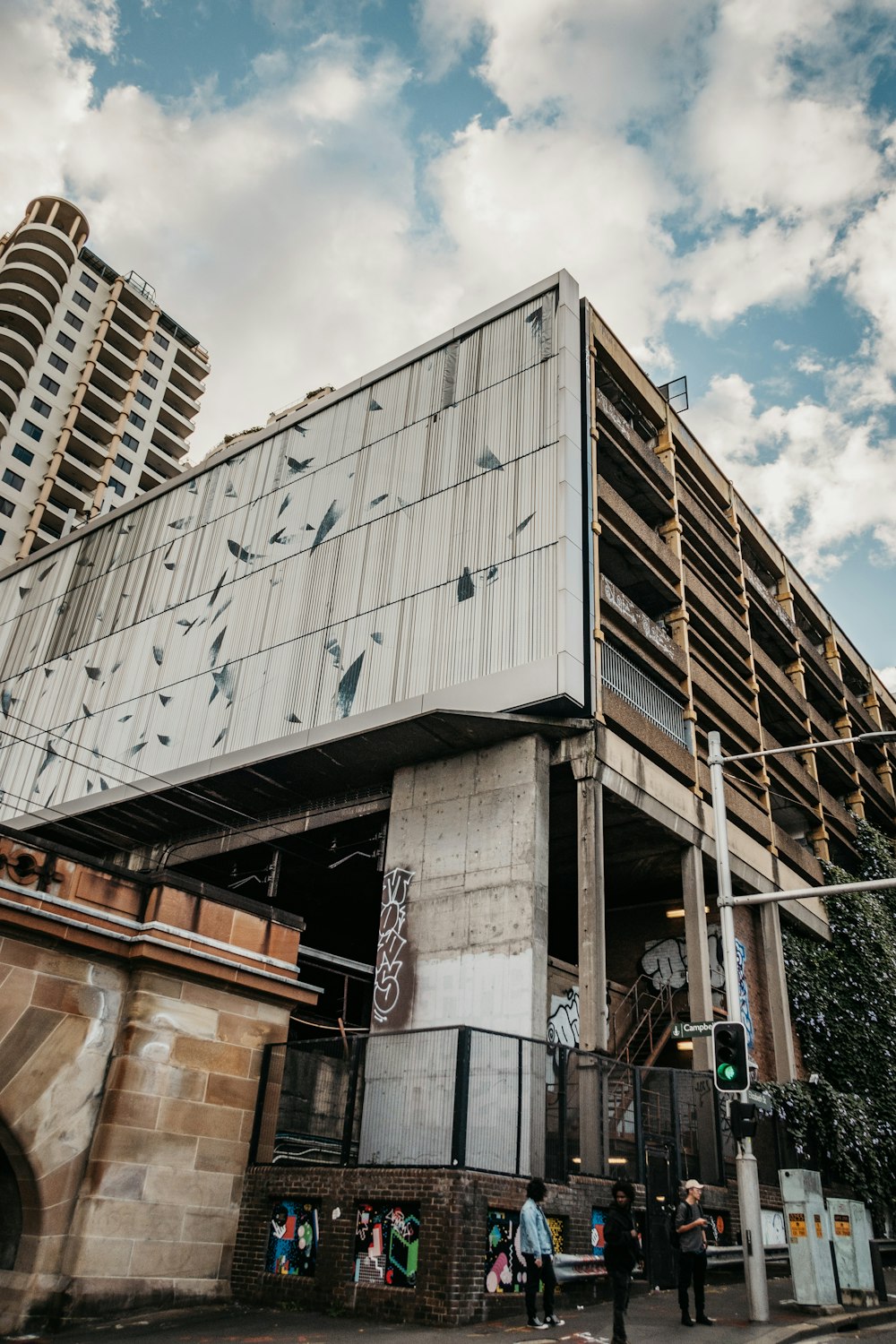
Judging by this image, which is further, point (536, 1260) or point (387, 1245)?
point (387, 1245)

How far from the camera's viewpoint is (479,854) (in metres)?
22.2

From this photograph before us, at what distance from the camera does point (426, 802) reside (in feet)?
79.0

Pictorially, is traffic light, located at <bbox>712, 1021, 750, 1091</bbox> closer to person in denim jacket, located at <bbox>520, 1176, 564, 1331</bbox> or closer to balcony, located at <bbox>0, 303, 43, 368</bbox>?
person in denim jacket, located at <bbox>520, 1176, 564, 1331</bbox>

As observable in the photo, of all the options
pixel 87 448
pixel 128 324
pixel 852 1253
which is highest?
pixel 128 324

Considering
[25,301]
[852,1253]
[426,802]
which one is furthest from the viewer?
[25,301]

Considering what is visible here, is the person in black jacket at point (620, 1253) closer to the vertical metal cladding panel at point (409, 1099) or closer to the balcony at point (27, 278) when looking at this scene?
the vertical metal cladding panel at point (409, 1099)

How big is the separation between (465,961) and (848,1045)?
14.8m

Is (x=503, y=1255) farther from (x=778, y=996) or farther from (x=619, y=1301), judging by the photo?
(x=778, y=996)

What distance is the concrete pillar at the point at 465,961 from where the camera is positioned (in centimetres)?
1497

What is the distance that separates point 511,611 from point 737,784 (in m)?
11.8

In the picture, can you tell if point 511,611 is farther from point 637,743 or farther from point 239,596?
point 239,596

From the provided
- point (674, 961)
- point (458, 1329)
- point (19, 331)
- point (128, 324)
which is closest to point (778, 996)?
point (674, 961)

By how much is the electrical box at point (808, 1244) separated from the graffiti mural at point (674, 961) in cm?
1383

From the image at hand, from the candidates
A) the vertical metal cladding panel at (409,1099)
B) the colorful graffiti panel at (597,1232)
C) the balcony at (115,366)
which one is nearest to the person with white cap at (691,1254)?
the colorful graffiti panel at (597,1232)
